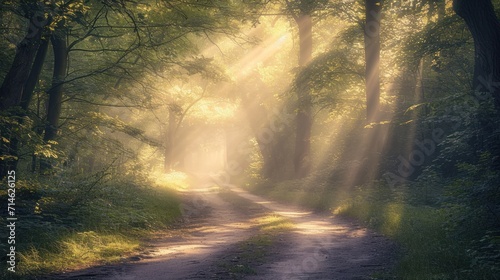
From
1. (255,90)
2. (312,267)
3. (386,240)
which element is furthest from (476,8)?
(255,90)

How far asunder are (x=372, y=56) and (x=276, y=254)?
14.2 metres

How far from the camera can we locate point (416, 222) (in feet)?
39.1

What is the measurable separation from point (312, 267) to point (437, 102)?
5.83 metres

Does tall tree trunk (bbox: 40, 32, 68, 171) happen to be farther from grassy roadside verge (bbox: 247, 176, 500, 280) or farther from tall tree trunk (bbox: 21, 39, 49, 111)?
grassy roadside verge (bbox: 247, 176, 500, 280)

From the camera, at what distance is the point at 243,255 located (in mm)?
9680

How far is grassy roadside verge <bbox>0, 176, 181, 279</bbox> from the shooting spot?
8594 mm

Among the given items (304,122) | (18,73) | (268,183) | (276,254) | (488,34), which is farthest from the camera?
(268,183)

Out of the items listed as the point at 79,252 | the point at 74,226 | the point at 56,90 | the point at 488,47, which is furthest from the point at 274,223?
the point at 56,90

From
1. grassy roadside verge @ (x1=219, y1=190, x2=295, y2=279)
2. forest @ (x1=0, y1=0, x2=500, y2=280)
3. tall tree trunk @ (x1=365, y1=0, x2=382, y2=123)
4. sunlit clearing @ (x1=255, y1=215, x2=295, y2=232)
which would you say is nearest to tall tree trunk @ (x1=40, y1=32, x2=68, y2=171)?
forest @ (x1=0, y1=0, x2=500, y2=280)

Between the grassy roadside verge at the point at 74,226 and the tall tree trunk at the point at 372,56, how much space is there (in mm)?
11501

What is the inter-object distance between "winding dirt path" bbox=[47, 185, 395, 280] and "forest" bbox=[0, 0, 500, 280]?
0.06 m

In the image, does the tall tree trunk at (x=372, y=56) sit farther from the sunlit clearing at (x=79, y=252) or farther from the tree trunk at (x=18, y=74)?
the tree trunk at (x=18, y=74)

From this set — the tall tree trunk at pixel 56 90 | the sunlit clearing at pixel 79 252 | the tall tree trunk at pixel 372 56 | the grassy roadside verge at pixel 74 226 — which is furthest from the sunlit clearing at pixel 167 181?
the sunlit clearing at pixel 79 252

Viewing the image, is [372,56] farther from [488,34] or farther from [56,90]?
[56,90]
